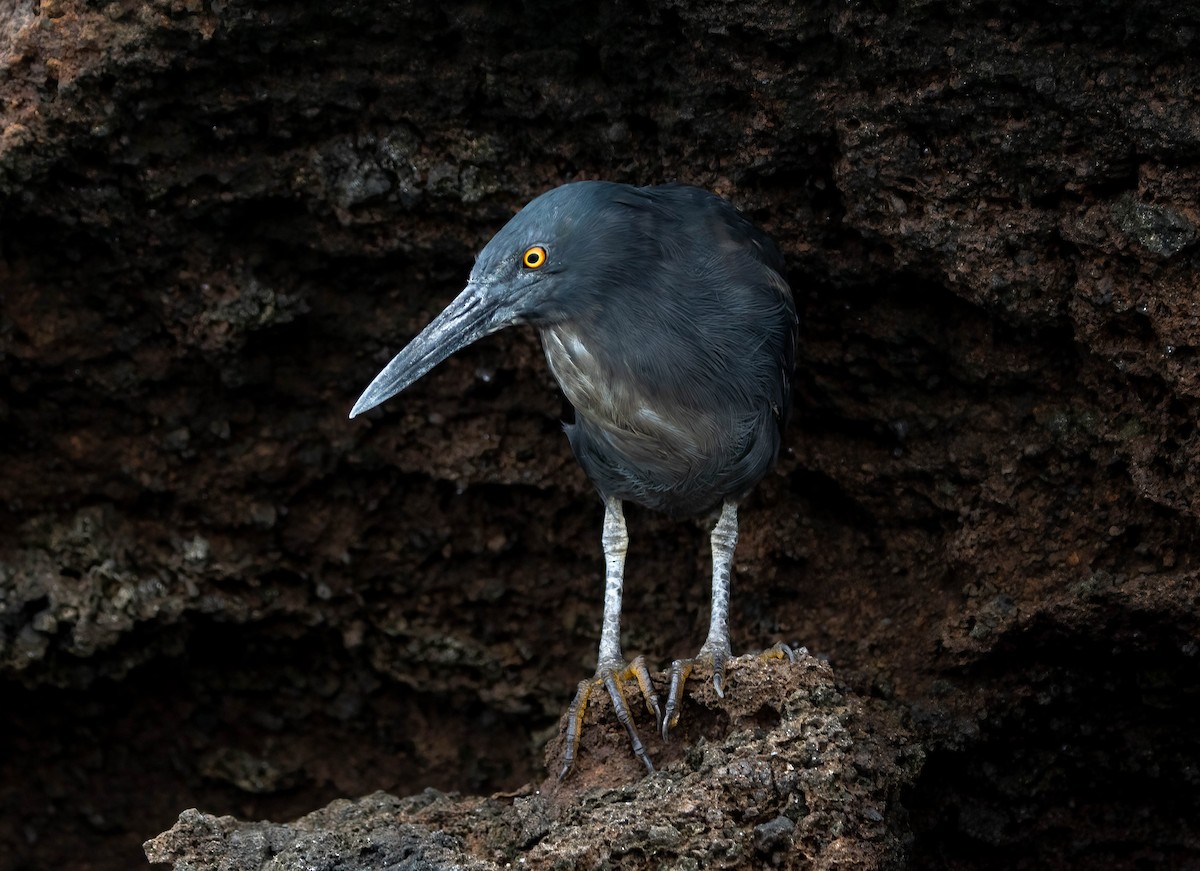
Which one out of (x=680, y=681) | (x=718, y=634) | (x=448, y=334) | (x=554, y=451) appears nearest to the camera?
(x=680, y=681)

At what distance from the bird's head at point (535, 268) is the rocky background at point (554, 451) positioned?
0.60 m

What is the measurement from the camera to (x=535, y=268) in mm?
3574

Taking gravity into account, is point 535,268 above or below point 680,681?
above

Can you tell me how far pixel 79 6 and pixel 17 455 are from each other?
61.9 inches

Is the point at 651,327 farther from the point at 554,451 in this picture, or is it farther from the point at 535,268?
the point at 554,451

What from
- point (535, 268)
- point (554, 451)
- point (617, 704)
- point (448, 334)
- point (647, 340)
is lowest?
point (554, 451)

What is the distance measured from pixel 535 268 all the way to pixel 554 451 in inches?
54.5

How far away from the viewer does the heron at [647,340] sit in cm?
357

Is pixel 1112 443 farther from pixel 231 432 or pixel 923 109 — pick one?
pixel 231 432

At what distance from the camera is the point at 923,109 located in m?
3.66

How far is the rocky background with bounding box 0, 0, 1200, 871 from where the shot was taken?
342cm

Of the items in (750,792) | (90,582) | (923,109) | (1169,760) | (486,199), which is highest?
(923,109)

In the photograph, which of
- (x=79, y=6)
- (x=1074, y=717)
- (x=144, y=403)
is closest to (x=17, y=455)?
(x=144, y=403)

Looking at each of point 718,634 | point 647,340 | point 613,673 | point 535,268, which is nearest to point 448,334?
point 535,268
